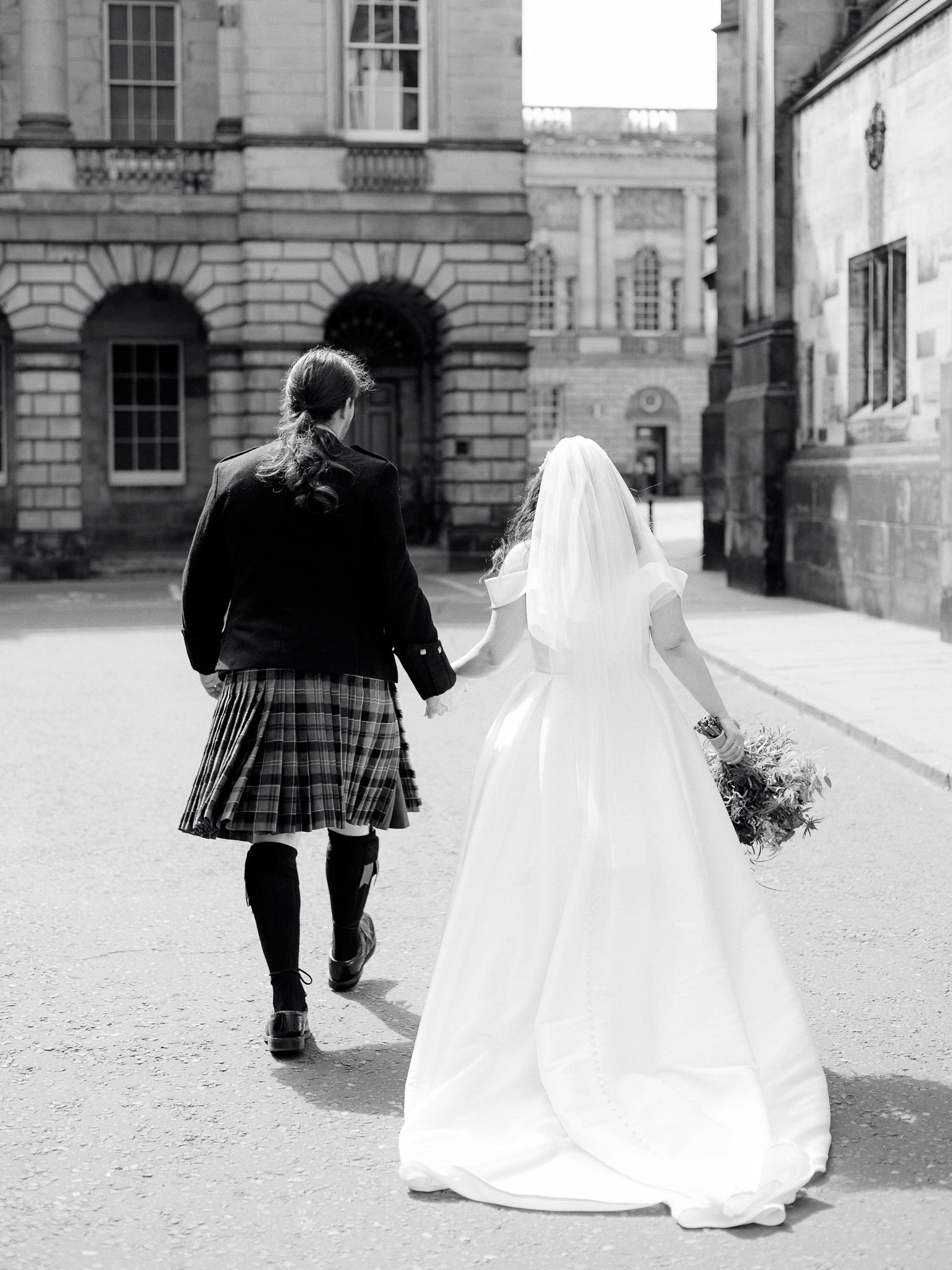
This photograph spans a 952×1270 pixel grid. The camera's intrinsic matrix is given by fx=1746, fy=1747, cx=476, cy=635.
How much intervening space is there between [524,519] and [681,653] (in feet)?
1.78

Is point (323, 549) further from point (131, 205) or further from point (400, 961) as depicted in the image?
point (131, 205)

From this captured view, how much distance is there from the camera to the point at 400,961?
5363mm

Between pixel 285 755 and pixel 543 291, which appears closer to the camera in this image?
pixel 285 755

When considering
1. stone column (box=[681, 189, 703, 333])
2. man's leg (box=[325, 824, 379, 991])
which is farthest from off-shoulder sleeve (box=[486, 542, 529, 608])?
stone column (box=[681, 189, 703, 333])

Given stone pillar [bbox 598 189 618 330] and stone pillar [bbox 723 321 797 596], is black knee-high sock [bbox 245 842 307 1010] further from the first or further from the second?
stone pillar [bbox 598 189 618 330]

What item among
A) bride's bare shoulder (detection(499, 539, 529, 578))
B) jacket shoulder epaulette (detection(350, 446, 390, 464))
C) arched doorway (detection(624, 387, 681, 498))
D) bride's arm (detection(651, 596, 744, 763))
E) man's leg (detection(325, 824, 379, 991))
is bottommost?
man's leg (detection(325, 824, 379, 991))

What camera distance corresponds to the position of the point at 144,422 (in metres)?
28.5

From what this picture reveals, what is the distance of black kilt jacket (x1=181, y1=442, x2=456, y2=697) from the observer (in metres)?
4.47

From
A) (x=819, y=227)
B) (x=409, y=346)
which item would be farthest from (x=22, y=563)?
(x=819, y=227)

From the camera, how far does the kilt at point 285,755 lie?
4.48 meters

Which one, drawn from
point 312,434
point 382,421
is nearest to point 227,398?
point 382,421

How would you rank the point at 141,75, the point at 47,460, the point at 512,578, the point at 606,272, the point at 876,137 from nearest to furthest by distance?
the point at 512,578 → the point at 876,137 → the point at 47,460 → the point at 141,75 → the point at 606,272

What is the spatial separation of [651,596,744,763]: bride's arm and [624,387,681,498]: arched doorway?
60.7 metres

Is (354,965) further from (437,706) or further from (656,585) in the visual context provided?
(656,585)
